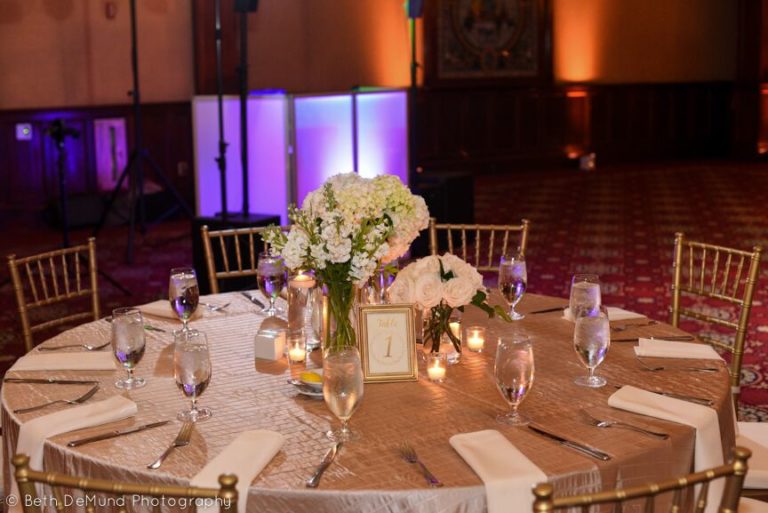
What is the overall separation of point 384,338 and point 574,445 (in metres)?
0.56

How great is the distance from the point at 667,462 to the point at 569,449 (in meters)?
0.22

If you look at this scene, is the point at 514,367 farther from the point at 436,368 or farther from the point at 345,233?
the point at 345,233

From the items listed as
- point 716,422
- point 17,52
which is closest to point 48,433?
point 716,422

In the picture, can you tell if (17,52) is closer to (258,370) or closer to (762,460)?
(258,370)

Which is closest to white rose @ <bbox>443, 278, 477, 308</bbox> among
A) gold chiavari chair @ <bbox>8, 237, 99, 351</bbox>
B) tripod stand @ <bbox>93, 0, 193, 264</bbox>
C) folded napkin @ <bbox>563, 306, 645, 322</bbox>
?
folded napkin @ <bbox>563, 306, 645, 322</bbox>

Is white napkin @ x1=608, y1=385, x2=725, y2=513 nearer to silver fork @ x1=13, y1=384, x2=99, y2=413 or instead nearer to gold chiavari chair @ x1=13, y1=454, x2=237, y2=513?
gold chiavari chair @ x1=13, y1=454, x2=237, y2=513

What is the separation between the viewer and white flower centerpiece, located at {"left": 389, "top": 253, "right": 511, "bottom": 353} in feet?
7.79

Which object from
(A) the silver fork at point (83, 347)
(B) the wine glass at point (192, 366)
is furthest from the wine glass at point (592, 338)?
(A) the silver fork at point (83, 347)

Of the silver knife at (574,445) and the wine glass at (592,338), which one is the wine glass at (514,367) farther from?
the wine glass at (592,338)

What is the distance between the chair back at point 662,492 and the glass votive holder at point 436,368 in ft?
2.56

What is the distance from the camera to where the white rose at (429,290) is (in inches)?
93.5

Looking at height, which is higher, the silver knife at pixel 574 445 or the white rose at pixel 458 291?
the white rose at pixel 458 291

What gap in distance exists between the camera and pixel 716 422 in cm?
219

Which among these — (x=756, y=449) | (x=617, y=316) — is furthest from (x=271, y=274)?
(x=756, y=449)
